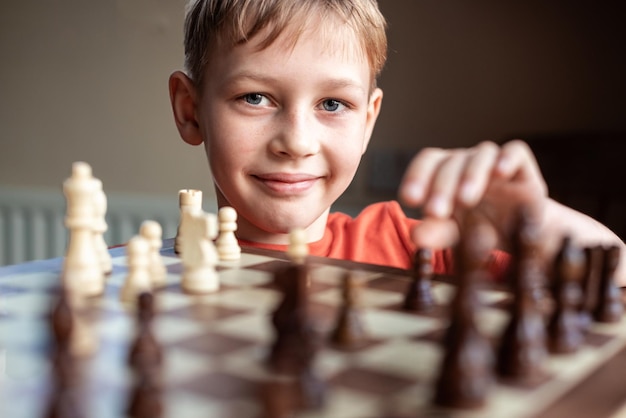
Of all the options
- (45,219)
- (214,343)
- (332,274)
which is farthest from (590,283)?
(45,219)

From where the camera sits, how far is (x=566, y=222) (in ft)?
4.16

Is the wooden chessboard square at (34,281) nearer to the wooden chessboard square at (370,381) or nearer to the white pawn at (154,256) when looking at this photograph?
the white pawn at (154,256)

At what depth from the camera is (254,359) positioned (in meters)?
0.64

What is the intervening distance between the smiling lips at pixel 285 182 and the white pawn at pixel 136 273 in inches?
23.4

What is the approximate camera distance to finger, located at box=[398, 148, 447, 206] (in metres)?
0.84

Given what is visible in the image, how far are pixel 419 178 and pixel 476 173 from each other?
7 cm

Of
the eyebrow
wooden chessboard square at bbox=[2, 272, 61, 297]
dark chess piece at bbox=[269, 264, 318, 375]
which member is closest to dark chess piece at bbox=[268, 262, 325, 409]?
dark chess piece at bbox=[269, 264, 318, 375]

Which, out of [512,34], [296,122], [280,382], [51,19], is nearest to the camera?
[280,382]

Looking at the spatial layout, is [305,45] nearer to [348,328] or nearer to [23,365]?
[348,328]

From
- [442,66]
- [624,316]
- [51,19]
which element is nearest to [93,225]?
[624,316]

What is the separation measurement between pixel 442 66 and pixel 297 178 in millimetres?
1361

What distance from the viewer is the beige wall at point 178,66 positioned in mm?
2436

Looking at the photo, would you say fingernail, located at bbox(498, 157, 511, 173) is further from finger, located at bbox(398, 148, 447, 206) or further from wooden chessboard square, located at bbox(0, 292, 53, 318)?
wooden chessboard square, located at bbox(0, 292, 53, 318)

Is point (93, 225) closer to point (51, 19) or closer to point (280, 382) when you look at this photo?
point (280, 382)
